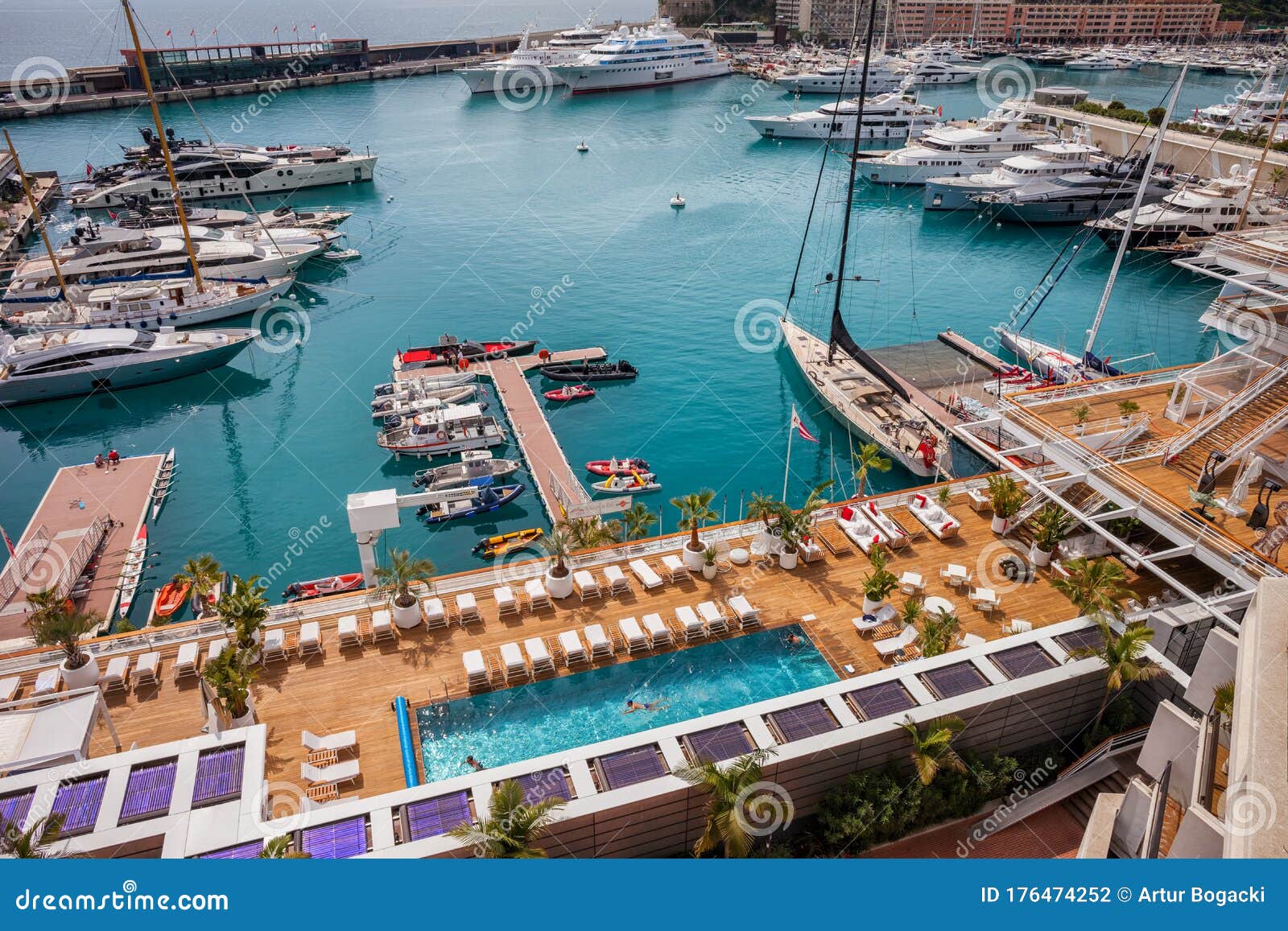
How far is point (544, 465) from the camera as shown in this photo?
161ft

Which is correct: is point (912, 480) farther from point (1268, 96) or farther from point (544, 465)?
point (1268, 96)

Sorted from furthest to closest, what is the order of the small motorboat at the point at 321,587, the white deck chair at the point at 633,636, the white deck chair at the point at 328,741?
the small motorboat at the point at 321,587
the white deck chair at the point at 633,636
the white deck chair at the point at 328,741

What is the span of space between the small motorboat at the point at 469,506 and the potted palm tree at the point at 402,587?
15.5m

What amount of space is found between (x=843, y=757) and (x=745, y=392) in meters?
38.3

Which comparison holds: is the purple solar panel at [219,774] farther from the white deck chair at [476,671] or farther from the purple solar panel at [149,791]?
the white deck chair at [476,671]

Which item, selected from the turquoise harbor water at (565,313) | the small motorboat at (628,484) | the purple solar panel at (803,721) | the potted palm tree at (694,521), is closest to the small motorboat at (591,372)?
the turquoise harbor water at (565,313)

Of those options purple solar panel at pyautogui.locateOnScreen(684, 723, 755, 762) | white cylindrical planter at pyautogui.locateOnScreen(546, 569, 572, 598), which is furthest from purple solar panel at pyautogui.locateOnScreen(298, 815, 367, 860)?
white cylindrical planter at pyautogui.locateOnScreen(546, 569, 572, 598)

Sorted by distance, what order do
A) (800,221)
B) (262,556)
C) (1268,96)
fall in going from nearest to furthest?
(262,556) < (800,221) < (1268,96)

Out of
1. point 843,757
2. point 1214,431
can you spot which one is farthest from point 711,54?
point 843,757

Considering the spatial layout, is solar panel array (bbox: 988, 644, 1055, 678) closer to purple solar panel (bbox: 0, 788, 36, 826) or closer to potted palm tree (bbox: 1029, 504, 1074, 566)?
potted palm tree (bbox: 1029, 504, 1074, 566)

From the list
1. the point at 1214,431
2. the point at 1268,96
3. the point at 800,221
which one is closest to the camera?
the point at 1214,431

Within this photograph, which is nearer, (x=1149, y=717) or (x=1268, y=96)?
(x=1149, y=717)
